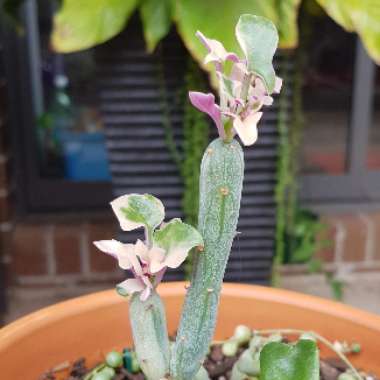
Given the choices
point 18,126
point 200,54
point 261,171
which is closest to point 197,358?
point 200,54

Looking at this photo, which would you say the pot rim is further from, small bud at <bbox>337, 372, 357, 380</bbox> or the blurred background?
the blurred background

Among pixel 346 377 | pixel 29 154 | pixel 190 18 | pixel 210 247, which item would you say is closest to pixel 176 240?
pixel 210 247

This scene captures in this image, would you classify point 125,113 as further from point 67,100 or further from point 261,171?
point 67,100

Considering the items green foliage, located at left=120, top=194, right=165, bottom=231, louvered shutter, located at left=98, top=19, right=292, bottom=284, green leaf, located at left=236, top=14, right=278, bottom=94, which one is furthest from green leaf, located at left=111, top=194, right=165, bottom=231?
louvered shutter, located at left=98, top=19, right=292, bottom=284

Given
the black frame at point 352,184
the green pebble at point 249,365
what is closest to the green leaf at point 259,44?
the green pebble at point 249,365

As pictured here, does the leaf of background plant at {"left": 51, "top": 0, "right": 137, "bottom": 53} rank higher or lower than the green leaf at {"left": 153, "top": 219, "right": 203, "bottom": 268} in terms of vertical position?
higher

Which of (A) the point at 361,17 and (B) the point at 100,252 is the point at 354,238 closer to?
(B) the point at 100,252

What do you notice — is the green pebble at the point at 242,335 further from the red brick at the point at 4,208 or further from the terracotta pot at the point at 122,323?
the red brick at the point at 4,208
